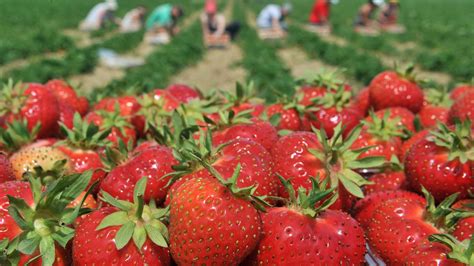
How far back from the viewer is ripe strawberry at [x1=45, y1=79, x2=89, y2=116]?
10.0 feet

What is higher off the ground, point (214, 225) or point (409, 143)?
point (214, 225)

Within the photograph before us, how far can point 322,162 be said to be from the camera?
6.11ft

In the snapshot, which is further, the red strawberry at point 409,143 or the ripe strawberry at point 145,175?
the red strawberry at point 409,143

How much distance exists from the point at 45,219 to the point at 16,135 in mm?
1020

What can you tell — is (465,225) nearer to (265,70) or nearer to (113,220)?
(113,220)

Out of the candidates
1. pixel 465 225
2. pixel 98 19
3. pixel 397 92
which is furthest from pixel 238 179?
pixel 98 19

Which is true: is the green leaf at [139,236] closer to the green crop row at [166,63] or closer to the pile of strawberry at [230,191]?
the pile of strawberry at [230,191]

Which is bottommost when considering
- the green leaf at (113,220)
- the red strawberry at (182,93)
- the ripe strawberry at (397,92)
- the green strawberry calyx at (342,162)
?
the ripe strawberry at (397,92)

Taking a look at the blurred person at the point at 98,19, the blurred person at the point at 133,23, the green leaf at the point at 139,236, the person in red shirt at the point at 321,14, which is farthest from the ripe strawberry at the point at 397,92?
the blurred person at the point at 98,19

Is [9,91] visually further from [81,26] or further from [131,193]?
[81,26]

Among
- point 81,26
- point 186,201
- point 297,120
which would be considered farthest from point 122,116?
point 81,26

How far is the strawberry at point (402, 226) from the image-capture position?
5.83ft

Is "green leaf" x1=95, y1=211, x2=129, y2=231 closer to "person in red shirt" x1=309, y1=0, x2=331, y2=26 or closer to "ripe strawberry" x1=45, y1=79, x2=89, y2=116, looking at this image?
"ripe strawberry" x1=45, y1=79, x2=89, y2=116

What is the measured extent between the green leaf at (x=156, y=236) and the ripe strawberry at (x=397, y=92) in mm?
2011
